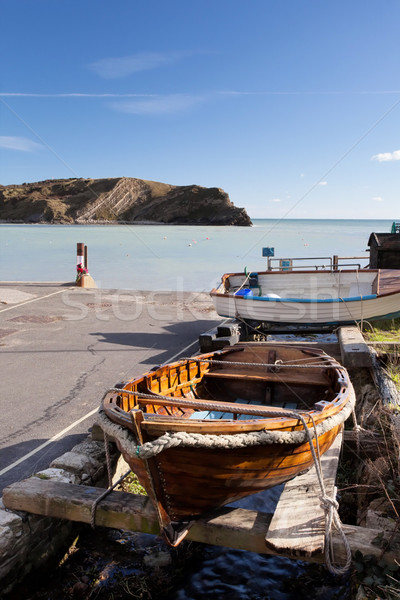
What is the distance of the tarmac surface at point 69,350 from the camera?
20.9 feet

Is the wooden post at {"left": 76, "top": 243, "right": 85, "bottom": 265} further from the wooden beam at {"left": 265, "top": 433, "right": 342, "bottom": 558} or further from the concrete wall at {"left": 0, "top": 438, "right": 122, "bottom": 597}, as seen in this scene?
the wooden beam at {"left": 265, "top": 433, "right": 342, "bottom": 558}

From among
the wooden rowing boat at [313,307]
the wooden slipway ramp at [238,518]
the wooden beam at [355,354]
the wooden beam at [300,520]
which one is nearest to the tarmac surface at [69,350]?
the wooden slipway ramp at [238,518]

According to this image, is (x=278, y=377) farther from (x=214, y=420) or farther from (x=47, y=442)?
(x=47, y=442)

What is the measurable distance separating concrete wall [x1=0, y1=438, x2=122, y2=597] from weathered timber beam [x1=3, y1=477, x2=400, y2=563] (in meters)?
0.17

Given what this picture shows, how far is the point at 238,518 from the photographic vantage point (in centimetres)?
411

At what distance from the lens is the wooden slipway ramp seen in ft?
12.0

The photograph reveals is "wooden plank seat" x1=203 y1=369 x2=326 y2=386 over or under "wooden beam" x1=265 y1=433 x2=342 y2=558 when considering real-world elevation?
over

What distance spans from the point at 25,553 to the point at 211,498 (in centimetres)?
173

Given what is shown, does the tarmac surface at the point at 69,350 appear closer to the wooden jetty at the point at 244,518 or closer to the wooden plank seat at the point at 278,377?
the wooden jetty at the point at 244,518

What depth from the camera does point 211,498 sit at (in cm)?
413

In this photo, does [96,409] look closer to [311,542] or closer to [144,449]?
[144,449]

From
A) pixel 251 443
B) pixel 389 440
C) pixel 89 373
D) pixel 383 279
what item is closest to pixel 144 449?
pixel 251 443

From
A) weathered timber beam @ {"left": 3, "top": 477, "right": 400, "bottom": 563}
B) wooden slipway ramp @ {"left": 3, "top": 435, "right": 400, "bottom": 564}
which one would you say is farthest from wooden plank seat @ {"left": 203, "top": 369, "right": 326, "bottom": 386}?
weathered timber beam @ {"left": 3, "top": 477, "right": 400, "bottom": 563}

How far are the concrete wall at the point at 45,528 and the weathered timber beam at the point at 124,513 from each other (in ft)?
0.56
